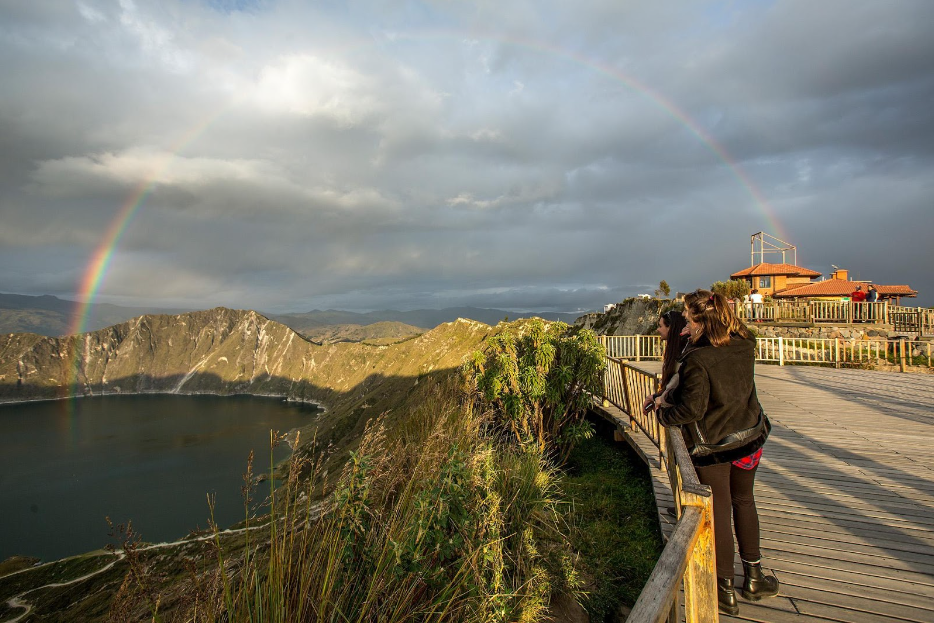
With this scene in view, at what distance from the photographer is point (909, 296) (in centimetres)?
3247

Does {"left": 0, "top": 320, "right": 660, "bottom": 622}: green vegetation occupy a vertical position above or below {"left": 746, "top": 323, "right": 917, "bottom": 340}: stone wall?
below

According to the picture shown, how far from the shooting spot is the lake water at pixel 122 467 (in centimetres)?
6372

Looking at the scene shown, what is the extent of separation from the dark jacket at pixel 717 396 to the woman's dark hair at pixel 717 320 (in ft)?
0.16

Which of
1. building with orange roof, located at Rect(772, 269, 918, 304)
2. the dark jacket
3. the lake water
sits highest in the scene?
building with orange roof, located at Rect(772, 269, 918, 304)

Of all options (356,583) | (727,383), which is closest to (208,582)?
(356,583)

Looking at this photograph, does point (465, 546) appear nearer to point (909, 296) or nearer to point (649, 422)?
point (649, 422)

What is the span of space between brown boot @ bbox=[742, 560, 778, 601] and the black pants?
0.50 feet

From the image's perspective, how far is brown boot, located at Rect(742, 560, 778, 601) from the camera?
314 cm

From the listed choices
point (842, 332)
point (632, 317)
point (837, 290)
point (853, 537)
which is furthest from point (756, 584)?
point (837, 290)

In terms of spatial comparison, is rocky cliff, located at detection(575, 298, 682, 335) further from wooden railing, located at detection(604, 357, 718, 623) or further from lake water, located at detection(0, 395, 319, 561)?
lake water, located at detection(0, 395, 319, 561)

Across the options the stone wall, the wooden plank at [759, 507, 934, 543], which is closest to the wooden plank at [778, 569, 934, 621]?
the wooden plank at [759, 507, 934, 543]

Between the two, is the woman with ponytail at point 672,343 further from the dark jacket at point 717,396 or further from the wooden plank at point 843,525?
the wooden plank at point 843,525

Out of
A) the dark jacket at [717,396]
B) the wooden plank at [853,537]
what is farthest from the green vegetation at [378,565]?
the wooden plank at [853,537]

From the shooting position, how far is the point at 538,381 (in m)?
7.07
